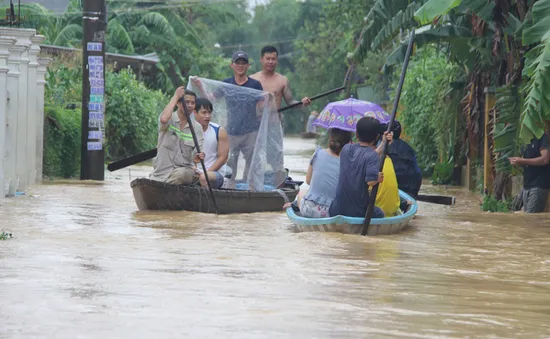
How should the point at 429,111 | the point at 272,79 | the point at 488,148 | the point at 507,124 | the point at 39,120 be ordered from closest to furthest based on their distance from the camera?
the point at 507,124 < the point at 272,79 < the point at 488,148 < the point at 39,120 < the point at 429,111

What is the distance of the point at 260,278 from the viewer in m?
8.16

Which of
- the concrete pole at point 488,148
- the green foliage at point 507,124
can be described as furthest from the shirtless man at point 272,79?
the concrete pole at point 488,148

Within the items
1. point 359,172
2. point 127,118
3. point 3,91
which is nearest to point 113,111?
point 127,118

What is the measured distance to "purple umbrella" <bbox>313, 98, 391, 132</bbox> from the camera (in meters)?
14.0

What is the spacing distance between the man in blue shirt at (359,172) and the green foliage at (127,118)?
15145 millimetres

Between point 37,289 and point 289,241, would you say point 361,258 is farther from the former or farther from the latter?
point 37,289

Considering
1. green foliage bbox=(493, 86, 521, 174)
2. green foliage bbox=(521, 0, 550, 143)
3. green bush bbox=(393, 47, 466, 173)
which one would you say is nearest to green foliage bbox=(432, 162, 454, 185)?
green bush bbox=(393, 47, 466, 173)

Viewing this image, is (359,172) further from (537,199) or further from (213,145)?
(537,199)

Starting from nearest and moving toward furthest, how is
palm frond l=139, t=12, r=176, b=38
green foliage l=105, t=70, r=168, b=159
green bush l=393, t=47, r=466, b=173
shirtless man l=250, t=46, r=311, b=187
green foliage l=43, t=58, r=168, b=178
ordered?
1. shirtless man l=250, t=46, r=311, b=187
2. green bush l=393, t=47, r=466, b=173
3. green foliage l=43, t=58, r=168, b=178
4. green foliage l=105, t=70, r=168, b=159
5. palm frond l=139, t=12, r=176, b=38

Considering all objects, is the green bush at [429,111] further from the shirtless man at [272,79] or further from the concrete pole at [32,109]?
the concrete pole at [32,109]

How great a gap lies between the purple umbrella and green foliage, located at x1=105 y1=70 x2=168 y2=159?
12016 mm

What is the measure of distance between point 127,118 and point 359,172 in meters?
16.1

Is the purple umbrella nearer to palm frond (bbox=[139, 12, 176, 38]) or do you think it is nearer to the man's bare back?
the man's bare back

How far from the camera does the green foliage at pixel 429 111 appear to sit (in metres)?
19.1
